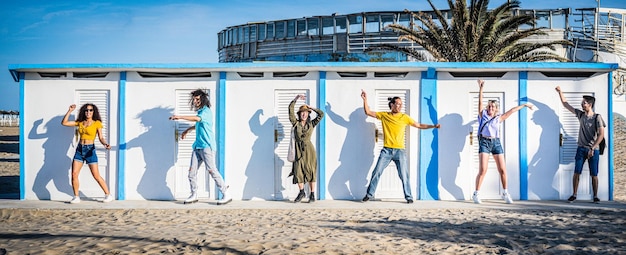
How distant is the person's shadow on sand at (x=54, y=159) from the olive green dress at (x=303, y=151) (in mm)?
3743

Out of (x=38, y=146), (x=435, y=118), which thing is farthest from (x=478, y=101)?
(x=38, y=146)

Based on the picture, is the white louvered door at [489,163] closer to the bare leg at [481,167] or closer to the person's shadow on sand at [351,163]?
the bare leg at [481,167]

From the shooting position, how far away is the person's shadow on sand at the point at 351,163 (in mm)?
10477

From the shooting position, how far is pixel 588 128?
32.9ft

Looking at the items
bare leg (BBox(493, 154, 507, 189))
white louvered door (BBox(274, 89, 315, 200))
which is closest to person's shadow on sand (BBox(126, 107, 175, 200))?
white louvered door (BBox(274, 89, 315, 200))

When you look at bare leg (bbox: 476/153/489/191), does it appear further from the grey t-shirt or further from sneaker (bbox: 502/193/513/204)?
the grey t-shirt

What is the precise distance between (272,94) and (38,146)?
13.1ft

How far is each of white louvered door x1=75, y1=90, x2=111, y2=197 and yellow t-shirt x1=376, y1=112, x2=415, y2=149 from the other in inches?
179

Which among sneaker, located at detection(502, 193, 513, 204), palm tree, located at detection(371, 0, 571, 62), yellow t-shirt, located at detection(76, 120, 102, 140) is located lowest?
sneaker, located at detection(502, 193, 513, 204)

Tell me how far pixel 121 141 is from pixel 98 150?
0.45 metres

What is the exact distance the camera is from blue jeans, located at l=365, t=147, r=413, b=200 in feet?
32.7

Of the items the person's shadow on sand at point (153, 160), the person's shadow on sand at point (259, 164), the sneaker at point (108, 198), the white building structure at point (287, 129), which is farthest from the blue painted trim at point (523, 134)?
the sneaker at point (108, 198)

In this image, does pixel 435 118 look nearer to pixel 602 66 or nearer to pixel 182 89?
pixel 602 66

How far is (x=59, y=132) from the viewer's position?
34.2 ft
